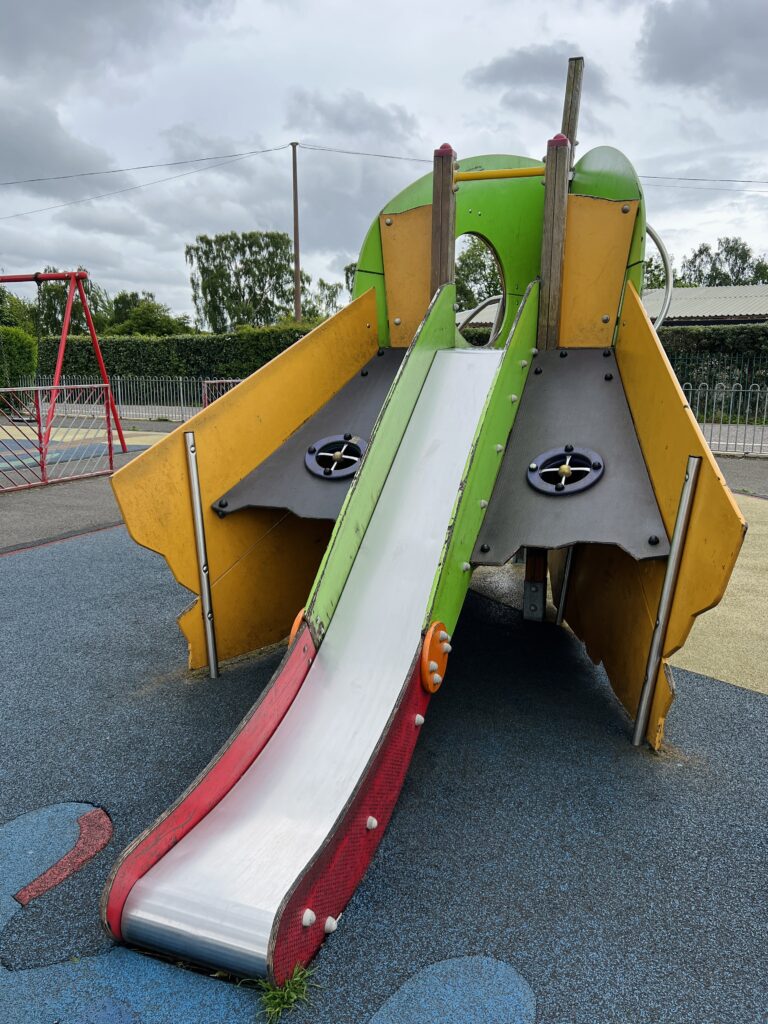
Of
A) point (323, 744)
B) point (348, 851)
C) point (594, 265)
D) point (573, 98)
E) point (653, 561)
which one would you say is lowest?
point (348, 851)

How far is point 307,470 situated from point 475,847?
6.34ft

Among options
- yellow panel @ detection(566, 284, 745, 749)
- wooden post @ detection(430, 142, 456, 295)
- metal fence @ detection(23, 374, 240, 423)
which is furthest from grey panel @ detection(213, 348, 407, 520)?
metal fence @ detection(23, 374, 240, 423)

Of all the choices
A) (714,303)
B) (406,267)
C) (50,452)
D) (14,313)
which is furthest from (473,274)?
(406,267)

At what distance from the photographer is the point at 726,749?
2982mm

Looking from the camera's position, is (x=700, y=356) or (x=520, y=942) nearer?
(x=520, y=942)

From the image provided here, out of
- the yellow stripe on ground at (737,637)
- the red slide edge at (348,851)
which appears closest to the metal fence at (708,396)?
the yellow stripe on ground at (737,637)

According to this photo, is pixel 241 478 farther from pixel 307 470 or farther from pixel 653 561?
pixel 653 561

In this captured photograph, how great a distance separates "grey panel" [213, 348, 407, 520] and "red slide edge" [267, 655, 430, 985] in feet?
3.80

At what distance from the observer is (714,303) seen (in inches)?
1061

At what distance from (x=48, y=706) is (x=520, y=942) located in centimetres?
242

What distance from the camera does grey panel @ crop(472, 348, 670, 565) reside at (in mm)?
2824

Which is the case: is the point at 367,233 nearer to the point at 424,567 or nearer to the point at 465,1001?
the point at 424,567

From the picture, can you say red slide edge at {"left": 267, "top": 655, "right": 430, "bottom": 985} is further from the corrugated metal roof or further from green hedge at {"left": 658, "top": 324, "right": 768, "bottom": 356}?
the corrugated metal roof

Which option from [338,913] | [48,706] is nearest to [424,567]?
[338,913]
